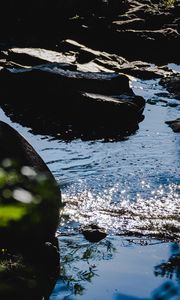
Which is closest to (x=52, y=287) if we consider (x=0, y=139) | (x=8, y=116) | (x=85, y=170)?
(x=0, y=139)

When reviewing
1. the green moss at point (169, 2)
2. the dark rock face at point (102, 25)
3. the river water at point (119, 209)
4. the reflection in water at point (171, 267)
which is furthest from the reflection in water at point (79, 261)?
the green moss at point (169, 2)

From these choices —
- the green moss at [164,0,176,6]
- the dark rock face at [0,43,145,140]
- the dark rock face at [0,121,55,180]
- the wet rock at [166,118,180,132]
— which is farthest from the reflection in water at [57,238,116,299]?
the green moss at [164,0,176,6]

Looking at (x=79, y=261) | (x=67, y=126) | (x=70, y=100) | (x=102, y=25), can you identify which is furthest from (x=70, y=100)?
(x=102, y=25)

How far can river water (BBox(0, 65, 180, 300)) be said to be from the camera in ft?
12.6

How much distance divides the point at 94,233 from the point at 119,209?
71 cm

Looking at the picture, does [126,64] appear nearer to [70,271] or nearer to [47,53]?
[47,53]

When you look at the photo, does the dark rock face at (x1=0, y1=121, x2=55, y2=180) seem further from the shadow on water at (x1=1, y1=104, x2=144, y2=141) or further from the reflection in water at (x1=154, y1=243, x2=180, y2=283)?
the shadow on water at (x1=1, y1=104, x2=144, y2=141)

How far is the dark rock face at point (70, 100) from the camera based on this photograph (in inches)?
327

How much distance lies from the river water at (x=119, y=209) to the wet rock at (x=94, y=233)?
0.20 ft

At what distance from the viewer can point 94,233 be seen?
14.7 feet

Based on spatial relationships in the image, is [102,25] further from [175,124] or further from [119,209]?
[119,209]

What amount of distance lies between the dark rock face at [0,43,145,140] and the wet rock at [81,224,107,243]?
342 cm

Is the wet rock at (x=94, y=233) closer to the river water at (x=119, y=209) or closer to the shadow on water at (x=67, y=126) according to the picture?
the river water at (x=119, y=209)

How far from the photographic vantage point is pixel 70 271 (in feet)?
13.1
